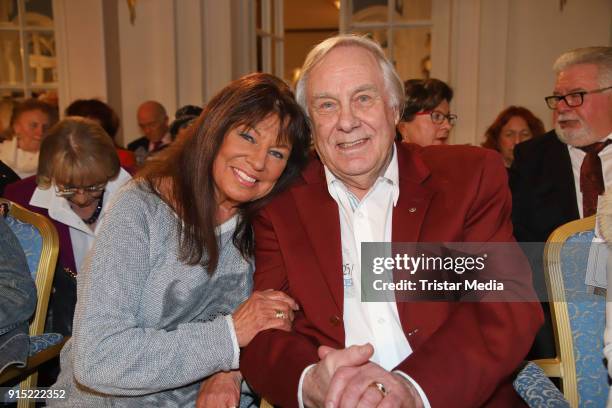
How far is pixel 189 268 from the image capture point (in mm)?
1643

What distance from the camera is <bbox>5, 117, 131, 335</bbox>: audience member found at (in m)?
2.48

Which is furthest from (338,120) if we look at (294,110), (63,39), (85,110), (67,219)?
(63,39)

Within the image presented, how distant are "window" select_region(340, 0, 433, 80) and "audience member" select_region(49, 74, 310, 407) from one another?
13.7ft

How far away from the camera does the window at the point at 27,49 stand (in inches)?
222

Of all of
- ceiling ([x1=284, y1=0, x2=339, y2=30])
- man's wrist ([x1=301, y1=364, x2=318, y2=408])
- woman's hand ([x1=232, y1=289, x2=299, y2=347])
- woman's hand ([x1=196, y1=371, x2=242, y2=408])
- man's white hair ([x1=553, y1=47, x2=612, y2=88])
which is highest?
ceiling ([x1=284, y1=0, x2=339, y2=30])

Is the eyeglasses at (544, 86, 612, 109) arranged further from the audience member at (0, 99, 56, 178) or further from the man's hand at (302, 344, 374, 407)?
the audience member at (0, 99, 56, 178)

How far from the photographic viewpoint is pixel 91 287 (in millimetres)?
1491

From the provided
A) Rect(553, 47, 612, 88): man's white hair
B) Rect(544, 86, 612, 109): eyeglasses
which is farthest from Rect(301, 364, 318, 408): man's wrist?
Rect(553, 47, 612, 88): man's white hair

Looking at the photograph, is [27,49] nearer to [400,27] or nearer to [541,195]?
[400,27]

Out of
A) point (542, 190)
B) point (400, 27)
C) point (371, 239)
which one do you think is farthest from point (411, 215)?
point (400, 27)

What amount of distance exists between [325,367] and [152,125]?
4153 mm

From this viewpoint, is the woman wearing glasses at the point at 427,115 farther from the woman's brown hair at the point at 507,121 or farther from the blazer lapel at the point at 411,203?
the blazer lapel at the point at 411,203

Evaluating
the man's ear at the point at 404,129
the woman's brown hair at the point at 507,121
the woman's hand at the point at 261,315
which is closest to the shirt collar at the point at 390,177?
the woman's hand at the point at 261,315

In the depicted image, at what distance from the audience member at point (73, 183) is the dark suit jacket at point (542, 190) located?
6.24ft
